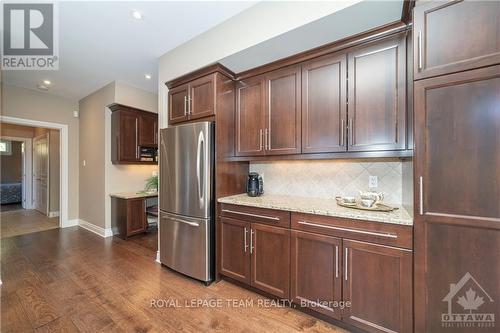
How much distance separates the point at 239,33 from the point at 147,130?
2.98 m

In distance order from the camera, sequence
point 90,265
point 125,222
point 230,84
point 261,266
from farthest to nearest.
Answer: point 125,222 → point 90,265 → point 230,84 → point 261,266

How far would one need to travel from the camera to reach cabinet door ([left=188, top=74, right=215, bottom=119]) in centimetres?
227

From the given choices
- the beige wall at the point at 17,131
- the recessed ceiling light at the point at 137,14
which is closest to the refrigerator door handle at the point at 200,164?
the recessed ceiling light at the point at 137,14

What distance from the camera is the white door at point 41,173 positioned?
5.31 meters

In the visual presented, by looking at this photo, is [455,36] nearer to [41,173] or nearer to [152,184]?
[152,184]

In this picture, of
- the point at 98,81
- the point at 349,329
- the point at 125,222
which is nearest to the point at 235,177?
the point at 349,329

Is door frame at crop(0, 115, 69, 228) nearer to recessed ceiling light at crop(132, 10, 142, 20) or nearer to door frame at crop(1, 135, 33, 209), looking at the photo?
door frame at crop(1, 135, 33, 209)

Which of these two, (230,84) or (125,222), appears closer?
(230,84)

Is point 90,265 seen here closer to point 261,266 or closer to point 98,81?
point 261,266

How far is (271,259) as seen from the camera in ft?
6.26

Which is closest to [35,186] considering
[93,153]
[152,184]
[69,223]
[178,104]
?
[69,223]

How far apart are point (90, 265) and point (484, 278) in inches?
150

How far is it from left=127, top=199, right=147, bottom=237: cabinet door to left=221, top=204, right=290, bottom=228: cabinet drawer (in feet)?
7.77

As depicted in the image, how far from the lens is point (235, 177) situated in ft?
8.30
